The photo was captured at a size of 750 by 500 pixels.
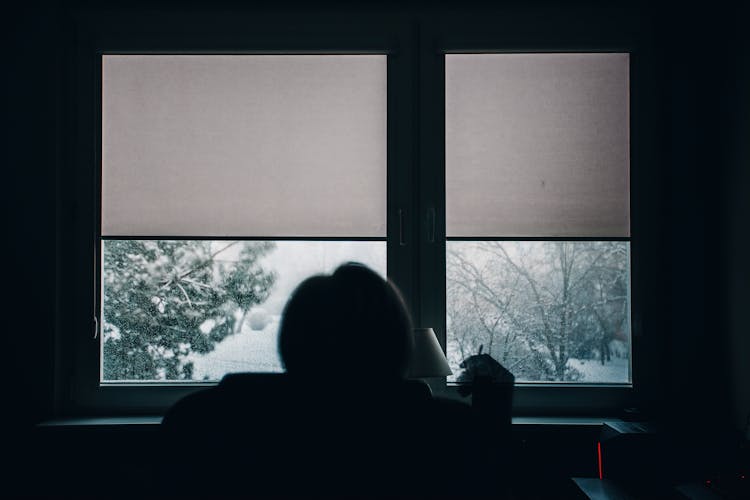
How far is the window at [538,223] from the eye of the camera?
104 inches

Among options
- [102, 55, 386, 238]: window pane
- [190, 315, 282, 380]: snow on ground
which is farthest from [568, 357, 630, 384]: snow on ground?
[190, 315, 282, 380]: snow on ground

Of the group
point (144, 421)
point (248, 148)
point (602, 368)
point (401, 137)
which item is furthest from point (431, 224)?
point (144, 421)

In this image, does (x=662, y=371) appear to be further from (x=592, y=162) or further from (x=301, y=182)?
(x=301, y=182)

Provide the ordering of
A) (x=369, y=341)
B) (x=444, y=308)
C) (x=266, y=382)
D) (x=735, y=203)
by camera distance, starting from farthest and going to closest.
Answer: (x=444, y=308)
(x=735, y=203)
(x=369, y=341)
(x=266, y=382)

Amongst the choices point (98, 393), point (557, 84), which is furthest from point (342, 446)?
point (557, 84)

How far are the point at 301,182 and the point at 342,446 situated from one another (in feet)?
5.35

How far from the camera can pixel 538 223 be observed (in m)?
2.64

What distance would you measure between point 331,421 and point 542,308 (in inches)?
65.1

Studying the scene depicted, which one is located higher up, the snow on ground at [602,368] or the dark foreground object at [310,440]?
the dark foreground object at [310,440]

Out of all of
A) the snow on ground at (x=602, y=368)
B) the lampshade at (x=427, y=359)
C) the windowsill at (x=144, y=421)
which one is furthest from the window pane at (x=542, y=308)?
the lampshade at (x=427, y=359)

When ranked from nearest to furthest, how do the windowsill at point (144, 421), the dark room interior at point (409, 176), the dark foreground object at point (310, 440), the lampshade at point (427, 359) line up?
1. the dark foreground object at point (310, 440)
2. the lampshade at point (427, 359)
3. the windowsill at point (144, 421)
4. the dark room interior at point (409, 176)

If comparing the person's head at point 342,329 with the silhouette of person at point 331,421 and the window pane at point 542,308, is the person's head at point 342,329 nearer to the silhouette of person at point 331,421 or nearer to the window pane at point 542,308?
the silhouette of person at point 331,421

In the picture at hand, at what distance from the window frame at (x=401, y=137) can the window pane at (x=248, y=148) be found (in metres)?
0.06

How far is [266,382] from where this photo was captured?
116 centimetres
